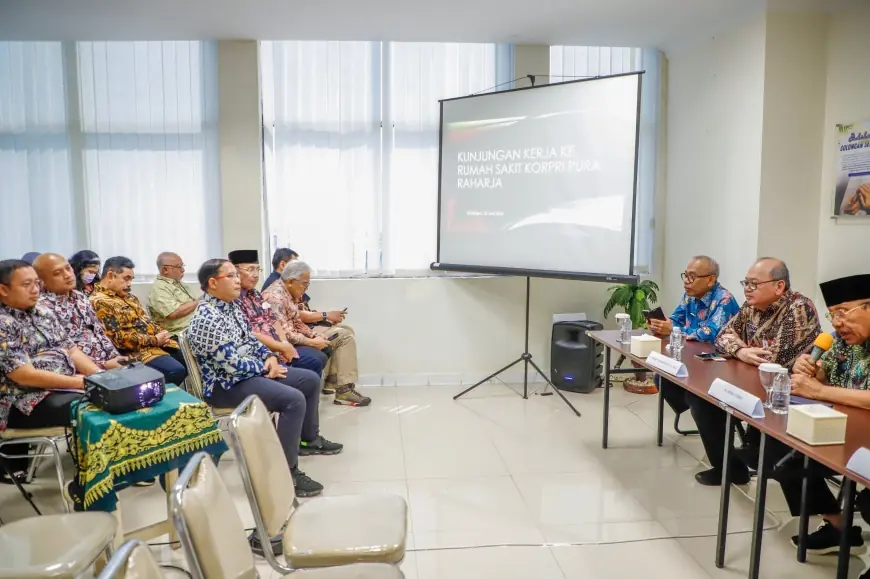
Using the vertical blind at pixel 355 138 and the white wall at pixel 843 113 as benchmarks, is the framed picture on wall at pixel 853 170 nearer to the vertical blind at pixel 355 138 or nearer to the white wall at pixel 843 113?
the white wall at pixel 843 113

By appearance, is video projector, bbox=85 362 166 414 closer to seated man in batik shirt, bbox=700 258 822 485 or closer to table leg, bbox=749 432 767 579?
table leg, bbox=749 432 767 579

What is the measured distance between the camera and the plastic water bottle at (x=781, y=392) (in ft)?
7.30

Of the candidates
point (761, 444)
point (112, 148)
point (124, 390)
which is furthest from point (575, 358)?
point (112, 148)

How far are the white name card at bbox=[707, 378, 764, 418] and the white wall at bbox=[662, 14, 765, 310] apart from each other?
2.02 m

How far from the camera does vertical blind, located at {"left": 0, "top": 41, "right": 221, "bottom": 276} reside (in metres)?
4.79

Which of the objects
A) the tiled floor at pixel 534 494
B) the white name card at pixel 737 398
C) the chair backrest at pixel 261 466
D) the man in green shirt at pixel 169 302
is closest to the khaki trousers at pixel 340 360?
the tiled floor at pixel 534 494

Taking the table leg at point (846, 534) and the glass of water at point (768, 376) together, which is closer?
the table leg at point (846, 534)

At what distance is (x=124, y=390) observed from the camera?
6.92ft

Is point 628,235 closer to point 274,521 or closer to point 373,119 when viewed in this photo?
point 373,119

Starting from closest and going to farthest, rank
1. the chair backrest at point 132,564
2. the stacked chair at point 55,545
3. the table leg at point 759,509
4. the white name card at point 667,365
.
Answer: the chair backrest at point 132,564
the stacked chair at point 55,545
the table leg at point 759,509
the white name card at point 667,365

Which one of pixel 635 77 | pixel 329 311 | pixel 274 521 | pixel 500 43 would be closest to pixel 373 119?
pixel 500 43

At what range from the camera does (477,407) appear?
4512 millimetres

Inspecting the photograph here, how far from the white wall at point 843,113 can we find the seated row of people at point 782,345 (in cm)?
102

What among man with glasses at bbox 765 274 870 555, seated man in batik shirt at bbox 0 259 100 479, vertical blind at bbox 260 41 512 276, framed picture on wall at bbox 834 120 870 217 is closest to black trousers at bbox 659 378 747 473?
man with glasses at bbox 765 274 870 555
